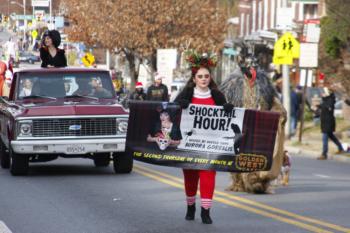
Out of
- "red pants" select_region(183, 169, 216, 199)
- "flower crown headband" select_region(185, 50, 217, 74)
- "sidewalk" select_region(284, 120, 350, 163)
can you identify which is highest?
"flower crown headband" select_region(185, 50, 217, 74)

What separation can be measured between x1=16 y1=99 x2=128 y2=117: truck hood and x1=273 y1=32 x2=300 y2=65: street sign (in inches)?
574

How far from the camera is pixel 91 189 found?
1492 centimetres

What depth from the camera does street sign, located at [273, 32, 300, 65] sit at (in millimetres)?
30922

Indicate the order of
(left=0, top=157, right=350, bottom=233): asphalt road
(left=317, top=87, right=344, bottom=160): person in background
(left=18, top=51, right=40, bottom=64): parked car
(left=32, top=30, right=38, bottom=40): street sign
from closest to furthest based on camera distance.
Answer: (left=0, top=157, right=350, bottom=233): asphalt road
(left=317, top=87, right=344, bottom=160): person in background
(left=18, top=51, right=40, bottom=64): parked car
(left=32, top=30, right=38, bottom=40): street sign

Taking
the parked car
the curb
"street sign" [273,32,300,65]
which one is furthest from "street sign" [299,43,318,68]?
the parked car

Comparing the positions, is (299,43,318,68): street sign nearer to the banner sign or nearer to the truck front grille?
the truck front grille

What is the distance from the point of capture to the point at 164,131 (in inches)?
446

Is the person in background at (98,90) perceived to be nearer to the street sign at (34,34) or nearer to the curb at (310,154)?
the curb at (310,154)

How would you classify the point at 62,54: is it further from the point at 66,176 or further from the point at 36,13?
the point at 36,13

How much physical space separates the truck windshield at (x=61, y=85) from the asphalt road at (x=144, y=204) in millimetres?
1347

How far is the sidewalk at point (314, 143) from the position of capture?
27.2 metres

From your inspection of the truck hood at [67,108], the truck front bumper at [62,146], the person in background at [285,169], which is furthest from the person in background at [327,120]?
the truck front bumper at [62,146]

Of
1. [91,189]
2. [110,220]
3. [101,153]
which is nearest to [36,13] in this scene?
[101,153]

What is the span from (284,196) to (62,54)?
5.84 metres
